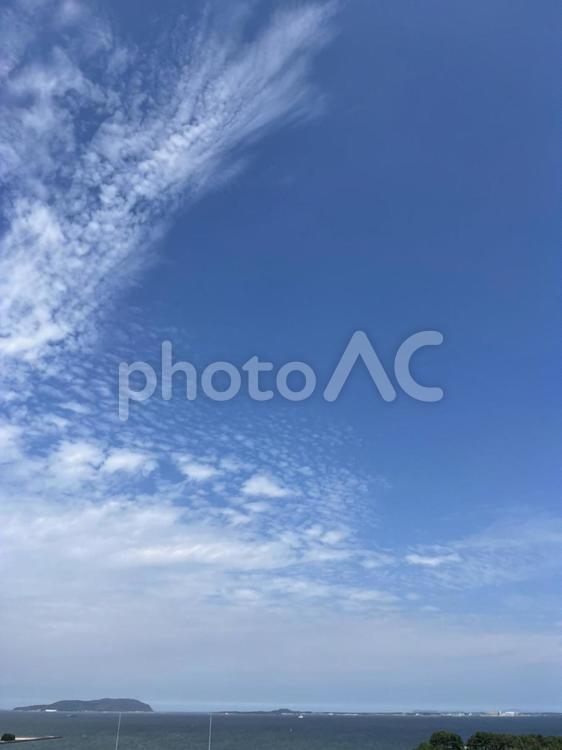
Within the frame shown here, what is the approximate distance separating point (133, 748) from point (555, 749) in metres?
67.5

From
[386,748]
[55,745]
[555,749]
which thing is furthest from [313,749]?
[555,749]

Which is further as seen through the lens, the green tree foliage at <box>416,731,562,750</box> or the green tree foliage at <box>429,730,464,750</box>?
the green tree foliage at <box>429,730,464,750</box>

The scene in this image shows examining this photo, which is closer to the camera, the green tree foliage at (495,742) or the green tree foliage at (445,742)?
the green tree foliage at (495,742)

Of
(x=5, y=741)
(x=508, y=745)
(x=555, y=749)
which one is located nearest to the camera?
(x=555, y=749)

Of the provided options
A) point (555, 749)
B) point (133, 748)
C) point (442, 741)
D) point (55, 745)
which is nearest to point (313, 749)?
point (133, 748)

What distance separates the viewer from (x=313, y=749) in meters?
92.6

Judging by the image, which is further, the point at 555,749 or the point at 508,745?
the point at 508,745

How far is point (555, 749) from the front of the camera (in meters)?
50.4

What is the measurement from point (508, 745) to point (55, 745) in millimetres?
68979

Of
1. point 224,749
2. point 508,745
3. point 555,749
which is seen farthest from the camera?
point 224,749

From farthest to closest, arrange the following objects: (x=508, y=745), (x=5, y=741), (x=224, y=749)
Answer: (x=224, y=749)
(x=5, y=741)
(x=508, y=745)

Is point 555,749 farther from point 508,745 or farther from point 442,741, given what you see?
point 442,741

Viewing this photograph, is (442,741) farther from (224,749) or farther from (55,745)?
(55,745)

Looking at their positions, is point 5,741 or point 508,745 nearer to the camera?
point 508,745
